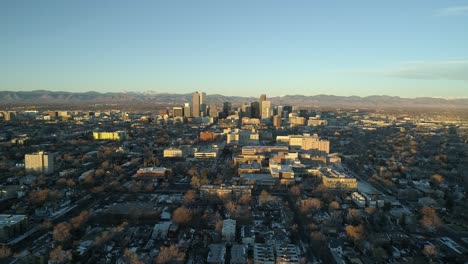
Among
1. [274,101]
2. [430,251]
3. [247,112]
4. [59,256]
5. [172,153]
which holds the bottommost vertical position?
[430,251]

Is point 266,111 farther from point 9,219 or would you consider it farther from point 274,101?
point 274,101

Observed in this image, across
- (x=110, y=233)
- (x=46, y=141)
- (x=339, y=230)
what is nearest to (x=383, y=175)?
(x=339, y=230)

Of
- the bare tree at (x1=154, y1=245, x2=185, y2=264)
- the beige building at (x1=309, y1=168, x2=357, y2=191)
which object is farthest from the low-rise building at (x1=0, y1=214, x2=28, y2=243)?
the beige building at (x1=309, y1=168, x2=357, y2=191)

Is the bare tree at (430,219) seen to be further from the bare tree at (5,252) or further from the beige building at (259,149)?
the beige building at (259,149)

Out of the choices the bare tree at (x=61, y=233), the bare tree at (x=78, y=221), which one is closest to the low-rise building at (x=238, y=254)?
the bare tree at (x=61, y=233)

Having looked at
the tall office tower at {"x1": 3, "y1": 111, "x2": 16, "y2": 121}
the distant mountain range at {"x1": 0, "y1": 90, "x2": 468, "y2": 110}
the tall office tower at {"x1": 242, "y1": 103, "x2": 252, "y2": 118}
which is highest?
the distant mountain range at {"x1": 0, "y1": 90, "x2": 468, "y2": 110}

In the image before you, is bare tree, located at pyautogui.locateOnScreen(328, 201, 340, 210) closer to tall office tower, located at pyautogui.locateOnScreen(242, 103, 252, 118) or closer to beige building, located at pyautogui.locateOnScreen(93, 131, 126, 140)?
beige building, located at pyautogui.locateOnScreen(93, 131, 126, 140)

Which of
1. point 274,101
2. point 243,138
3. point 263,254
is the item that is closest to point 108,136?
point 243,138

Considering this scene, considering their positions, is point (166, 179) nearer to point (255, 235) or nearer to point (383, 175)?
point (255, 235)

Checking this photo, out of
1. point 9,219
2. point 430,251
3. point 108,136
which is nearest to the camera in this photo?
point 430,251

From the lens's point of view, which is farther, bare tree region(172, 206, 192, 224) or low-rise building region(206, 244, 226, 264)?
bare tree region(172, 206, 192, 224)

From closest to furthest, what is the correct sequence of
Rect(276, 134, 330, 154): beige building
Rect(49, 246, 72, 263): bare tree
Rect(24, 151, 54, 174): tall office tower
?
Rect(49, 246, 72, 263): bare tree → Rect(24, 151, 54, 174): tall office tower → Rect(276, 134, 330, 154): beige building
